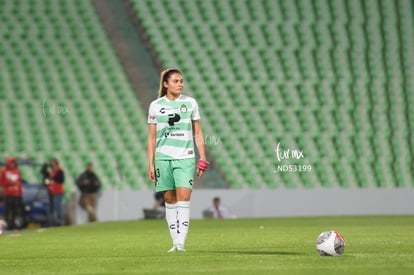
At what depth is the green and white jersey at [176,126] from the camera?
10102 mm

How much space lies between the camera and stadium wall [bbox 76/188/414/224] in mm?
25547

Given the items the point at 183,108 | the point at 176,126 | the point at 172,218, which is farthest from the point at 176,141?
the point at 172,218

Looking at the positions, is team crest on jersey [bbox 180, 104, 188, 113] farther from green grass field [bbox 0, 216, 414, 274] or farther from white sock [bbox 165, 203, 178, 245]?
green grass field [bbox 0, 216, 414, 274]

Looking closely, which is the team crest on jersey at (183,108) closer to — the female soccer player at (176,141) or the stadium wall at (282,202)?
the female soccer player at (176,141)

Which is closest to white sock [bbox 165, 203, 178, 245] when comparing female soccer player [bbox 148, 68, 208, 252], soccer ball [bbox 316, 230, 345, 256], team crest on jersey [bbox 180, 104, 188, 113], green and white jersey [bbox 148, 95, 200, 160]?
female soccer player [bbox 148, 68, 208, 252]

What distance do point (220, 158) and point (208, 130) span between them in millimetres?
914

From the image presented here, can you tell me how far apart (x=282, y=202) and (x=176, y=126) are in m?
15.9

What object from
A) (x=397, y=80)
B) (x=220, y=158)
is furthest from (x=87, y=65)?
(x=397, y=80)

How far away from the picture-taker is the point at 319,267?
795 centimetres

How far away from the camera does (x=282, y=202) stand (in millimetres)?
25766

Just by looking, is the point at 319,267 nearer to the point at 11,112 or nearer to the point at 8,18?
the point at 11,112

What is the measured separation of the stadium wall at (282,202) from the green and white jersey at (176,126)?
50.3ft

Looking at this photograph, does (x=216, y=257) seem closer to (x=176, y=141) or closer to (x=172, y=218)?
(x=172, y=218)

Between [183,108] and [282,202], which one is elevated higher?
[282,202]
